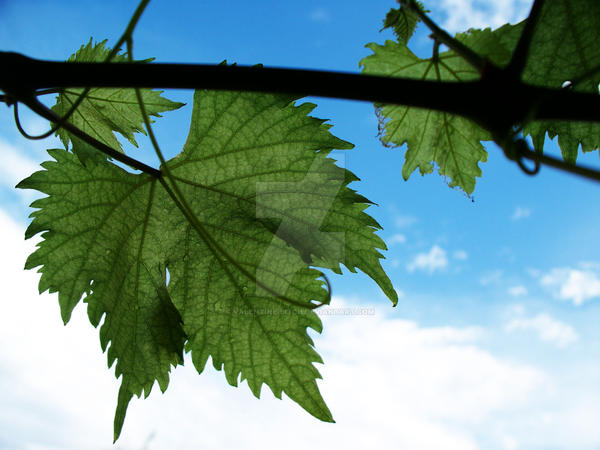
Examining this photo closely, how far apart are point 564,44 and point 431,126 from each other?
1.14 feet

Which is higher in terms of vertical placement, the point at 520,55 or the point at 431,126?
the point at 431,126

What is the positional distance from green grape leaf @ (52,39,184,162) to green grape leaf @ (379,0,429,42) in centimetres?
64

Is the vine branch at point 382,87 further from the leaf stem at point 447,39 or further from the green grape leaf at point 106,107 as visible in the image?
the green grape leaf at point 106,107

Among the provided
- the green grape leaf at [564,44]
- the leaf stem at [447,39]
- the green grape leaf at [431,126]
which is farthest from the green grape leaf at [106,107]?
the green grape leaf at [564,44]

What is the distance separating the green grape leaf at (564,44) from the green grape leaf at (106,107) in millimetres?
919

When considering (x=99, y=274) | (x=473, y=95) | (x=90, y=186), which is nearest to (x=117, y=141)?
(x=90, y=186)

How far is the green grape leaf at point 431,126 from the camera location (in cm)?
117

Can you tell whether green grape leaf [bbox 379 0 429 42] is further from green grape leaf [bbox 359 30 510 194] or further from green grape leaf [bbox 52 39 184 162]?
green grape leaf [bbox 52 39 184 162]

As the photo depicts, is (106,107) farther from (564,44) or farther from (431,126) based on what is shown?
(564,44)

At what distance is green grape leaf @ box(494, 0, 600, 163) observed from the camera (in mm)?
998

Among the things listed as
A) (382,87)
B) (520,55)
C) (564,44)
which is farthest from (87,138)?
(564,44)

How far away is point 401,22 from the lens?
1.03 metres

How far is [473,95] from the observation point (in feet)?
1.80

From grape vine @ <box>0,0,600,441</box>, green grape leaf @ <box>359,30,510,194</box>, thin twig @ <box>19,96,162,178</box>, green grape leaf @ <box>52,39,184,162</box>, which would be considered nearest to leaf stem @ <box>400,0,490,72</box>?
grape vine @ <box>0,0,600,441</box>
